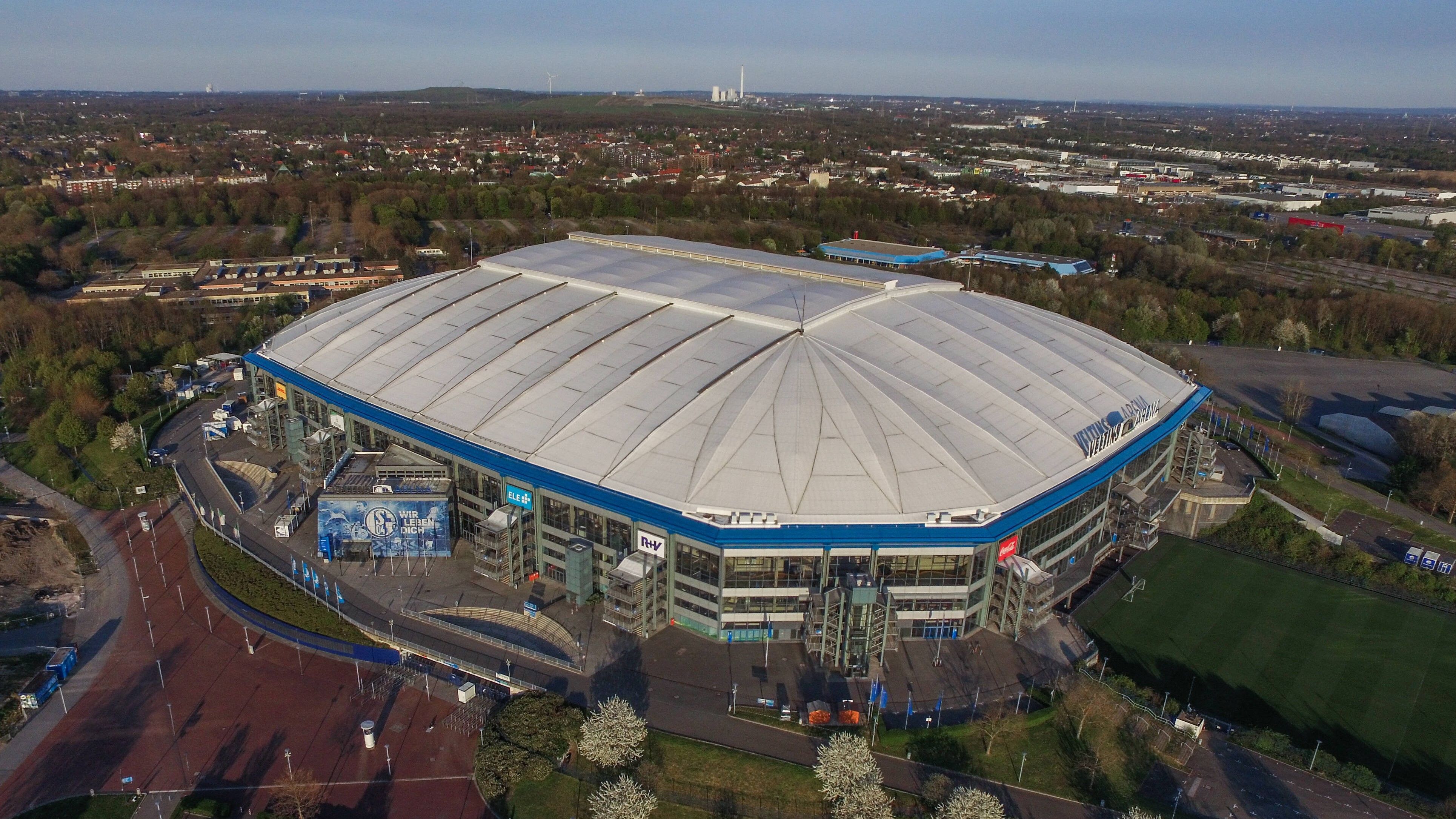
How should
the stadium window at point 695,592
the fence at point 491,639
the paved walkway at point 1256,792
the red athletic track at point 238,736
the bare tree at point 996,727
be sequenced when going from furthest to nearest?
the stadium window at point 695,592
the fence at point 491,639
the bare tree at point 996,727
the red athletic track at point 238,736
the paved walkway at point 1256,792

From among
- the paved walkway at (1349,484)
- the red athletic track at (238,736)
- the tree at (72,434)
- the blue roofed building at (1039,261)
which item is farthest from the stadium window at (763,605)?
the blue roofed building at (1039,261)

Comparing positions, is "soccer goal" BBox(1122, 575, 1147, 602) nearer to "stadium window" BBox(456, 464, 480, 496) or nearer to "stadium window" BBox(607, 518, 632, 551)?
"stadium window" BBox(607, 518, 632, 551)

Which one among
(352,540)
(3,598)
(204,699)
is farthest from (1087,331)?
(3,598)

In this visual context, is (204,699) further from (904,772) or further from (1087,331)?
(1087,331)

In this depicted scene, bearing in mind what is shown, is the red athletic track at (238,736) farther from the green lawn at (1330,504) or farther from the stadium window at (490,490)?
the green lawn at (1330,504)

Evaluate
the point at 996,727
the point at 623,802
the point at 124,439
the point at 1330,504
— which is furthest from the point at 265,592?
the point at 1330,504

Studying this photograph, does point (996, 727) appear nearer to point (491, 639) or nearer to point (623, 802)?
point (623, 802)

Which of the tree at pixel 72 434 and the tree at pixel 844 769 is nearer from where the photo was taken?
the tree at pixel 844 769
